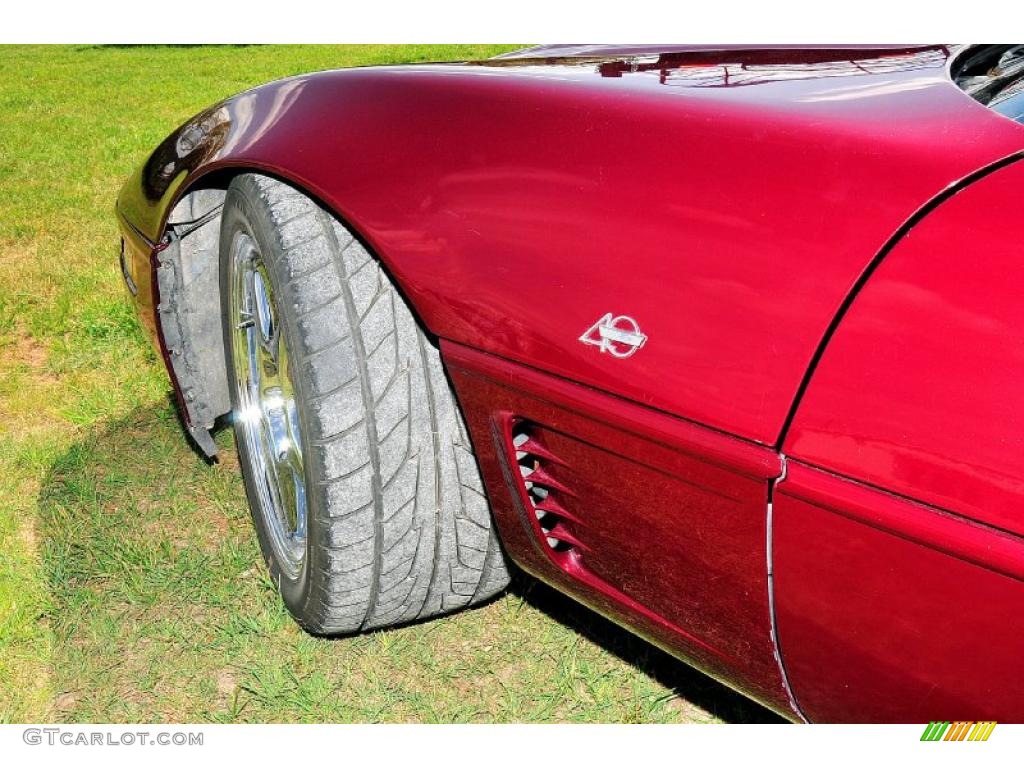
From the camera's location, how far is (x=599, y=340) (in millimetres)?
1398

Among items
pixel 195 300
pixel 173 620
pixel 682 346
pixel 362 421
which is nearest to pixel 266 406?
pixel 195 300

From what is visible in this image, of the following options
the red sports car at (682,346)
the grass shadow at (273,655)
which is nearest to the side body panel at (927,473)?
the red sports car at (682,346)

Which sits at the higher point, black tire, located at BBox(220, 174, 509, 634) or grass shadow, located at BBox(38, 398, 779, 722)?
black tire, located at BBox(220, 174, 509, 634)

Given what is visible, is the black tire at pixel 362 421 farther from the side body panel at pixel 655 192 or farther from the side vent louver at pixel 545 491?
the side vent louver at pixel 545 491

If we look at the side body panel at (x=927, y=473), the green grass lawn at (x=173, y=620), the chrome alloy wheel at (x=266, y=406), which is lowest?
the green grass lawn at (x=173, y=620)

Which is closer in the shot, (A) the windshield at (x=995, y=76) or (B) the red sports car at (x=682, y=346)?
(B) the red sports car at (x=682, y=346)

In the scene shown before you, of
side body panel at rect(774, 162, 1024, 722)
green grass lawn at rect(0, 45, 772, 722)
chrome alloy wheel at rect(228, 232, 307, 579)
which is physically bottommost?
green grass lawn at rect(0, 45, 772, 722)

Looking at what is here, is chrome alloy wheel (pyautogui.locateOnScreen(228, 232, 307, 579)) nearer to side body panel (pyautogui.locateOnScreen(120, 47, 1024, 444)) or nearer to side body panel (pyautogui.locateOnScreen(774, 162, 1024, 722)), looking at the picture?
side body panel (pyautogui.locateOnScreen(120, 47, 1024, 444))

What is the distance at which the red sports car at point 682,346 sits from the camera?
1137 mm

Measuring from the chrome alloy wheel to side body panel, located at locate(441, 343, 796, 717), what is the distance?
0.67 m

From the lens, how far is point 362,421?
6.03 ft
